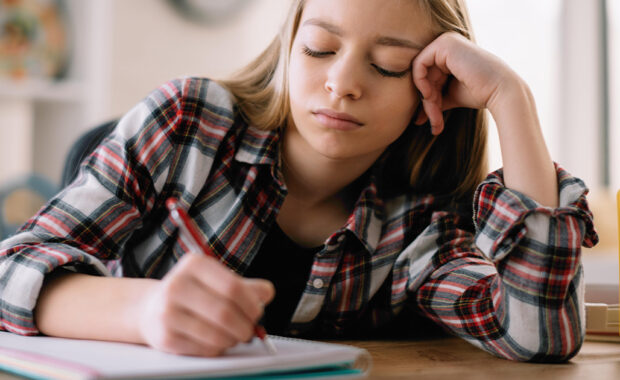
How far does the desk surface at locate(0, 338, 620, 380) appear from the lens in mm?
691

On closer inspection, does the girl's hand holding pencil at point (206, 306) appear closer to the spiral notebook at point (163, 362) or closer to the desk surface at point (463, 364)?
the spiral notebook at point (163, 362)

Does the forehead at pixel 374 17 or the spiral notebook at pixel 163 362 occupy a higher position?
the forehead at pixel 374 17

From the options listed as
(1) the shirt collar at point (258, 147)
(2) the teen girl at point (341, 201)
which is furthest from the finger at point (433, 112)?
(1) the shirt collar at point (258, 147)

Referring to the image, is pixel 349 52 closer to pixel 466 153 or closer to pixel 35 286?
pixel 466 153

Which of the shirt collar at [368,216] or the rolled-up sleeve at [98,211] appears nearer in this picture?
the rolled-up sleeve at [98,211]

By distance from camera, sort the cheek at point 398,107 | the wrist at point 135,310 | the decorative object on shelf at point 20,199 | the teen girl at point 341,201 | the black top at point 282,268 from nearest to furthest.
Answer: the wrist at point 135,310
the teen girl at point 341,201
the cheek at point 398,107
the black top at point 282,268
the decorative object on shelf at point 20,199

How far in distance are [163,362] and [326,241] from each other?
1.48 feet

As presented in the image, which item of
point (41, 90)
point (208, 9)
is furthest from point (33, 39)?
point (208, 9)

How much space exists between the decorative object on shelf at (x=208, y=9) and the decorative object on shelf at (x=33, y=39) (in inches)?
18.6

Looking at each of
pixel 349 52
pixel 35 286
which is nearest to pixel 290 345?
pixel 35 286

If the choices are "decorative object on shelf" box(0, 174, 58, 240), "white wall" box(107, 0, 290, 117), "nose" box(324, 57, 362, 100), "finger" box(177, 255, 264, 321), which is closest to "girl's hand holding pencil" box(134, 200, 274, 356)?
"finger" box(177, 255, 264, 321)

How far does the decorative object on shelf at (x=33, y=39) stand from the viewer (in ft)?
8.18

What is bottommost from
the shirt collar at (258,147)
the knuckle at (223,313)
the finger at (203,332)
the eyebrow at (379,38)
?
the finger at (203,332)

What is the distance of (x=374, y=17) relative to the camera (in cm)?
87
